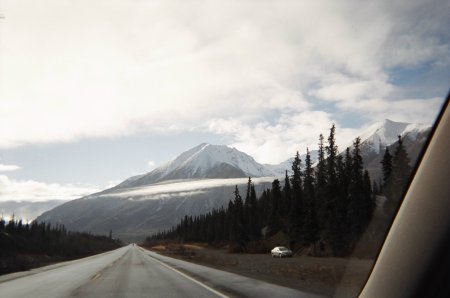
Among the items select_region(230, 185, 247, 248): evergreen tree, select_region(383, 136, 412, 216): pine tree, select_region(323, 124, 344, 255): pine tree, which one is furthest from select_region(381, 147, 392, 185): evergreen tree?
select_region(230, 185, 247, 248): evergreen tree

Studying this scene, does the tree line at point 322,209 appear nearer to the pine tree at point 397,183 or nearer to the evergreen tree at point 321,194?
the evergreen tree at point 321,194

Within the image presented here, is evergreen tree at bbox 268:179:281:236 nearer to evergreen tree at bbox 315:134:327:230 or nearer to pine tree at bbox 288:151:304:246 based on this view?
pine tree at bbox 288:151:304:246

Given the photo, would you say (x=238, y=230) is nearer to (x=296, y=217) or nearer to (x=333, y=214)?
(x=296, y=217)

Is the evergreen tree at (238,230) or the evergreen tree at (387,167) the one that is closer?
the evergreen tree at (387,167)

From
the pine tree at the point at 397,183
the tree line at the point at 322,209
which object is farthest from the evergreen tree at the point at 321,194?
the pine tree at the point at 397,183

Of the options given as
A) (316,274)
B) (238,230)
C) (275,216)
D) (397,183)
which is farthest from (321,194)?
(397,183)

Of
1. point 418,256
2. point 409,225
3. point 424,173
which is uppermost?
point 424,173

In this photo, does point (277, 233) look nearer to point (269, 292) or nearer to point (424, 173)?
point (269, 292)

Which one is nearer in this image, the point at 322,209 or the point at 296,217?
the point at 322,209

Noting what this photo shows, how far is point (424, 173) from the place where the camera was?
2.95 metres

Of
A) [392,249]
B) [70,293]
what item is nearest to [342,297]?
[70,293]

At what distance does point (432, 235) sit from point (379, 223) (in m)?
1.00

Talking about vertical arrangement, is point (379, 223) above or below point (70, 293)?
above

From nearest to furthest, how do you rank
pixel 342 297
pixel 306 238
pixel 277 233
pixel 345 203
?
pixel 342 297 → pixel 345 203 → pixel 306 238 → pixel 277 233
